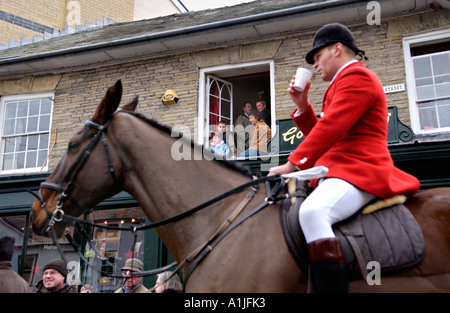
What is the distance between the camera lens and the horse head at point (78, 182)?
3.33m

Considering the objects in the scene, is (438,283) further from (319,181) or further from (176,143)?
(176,143)

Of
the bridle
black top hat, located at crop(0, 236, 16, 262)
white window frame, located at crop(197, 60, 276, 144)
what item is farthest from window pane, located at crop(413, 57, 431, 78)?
black top hat, located at crop(0, 236, 16, 262)

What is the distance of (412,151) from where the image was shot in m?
8.23

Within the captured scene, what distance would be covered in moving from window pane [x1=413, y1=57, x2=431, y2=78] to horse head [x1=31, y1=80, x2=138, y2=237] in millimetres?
7774

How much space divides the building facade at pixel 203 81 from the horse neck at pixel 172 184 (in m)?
5.75

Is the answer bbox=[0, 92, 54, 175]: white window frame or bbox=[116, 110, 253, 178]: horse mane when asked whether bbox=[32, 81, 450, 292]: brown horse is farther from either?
bbox=[0, 92, 54, 175]: white window frame

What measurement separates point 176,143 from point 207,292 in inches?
47.7

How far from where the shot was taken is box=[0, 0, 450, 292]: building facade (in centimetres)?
897

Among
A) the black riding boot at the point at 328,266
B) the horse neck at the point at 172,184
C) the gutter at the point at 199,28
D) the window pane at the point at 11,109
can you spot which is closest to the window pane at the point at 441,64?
the gutter at the point at 199,28

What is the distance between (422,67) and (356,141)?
23.8 ft

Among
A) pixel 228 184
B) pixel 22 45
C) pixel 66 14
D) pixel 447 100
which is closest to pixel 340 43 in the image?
pixel 228 184

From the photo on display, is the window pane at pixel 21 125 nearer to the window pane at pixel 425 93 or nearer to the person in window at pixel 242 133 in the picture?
the person in window at pixel 242 133

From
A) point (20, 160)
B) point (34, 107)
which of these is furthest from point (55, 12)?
point (20, 160)

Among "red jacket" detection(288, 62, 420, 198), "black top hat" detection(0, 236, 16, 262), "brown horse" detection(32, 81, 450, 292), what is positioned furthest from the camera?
"black top hat" detection(0, 236, 16, 262)
